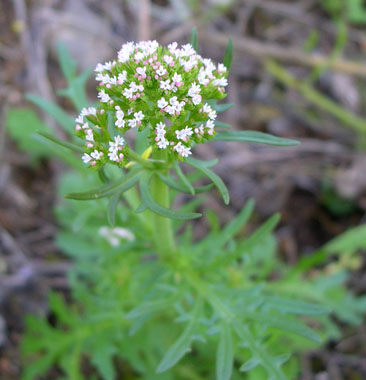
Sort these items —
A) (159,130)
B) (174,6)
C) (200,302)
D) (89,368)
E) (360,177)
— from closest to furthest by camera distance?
(159,130), (200,302), (89,368), (360,177), (174,6)

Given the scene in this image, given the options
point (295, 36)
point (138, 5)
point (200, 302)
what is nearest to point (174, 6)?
point (138, 5)

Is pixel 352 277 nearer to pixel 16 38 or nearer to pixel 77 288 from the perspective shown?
pixel 77 288

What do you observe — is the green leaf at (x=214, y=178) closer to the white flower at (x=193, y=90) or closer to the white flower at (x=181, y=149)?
the white flower at (x=181, y=149)

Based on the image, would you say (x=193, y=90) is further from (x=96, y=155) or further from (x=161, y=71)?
(x=96, y=155)

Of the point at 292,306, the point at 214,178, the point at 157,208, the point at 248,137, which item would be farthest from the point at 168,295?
the point at 248,137

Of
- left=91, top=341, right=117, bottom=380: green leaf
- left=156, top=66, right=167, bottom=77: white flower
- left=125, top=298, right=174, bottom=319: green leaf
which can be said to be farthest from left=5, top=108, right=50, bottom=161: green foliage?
left=156, top=66, right=167, bottom=77: white flower

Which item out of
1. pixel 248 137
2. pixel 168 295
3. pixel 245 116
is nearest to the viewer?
pixel 248 137
